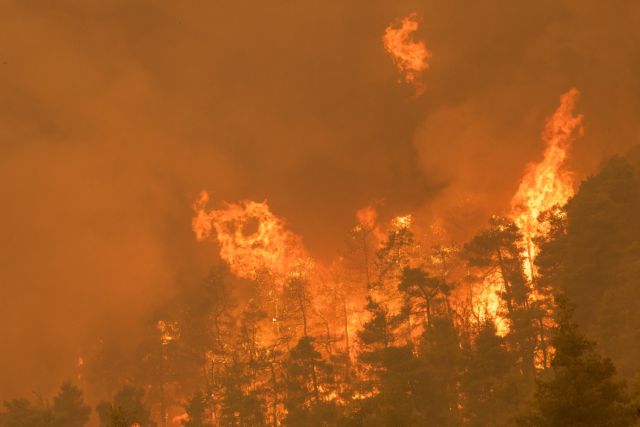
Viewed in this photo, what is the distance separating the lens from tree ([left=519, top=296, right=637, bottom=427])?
16516mm

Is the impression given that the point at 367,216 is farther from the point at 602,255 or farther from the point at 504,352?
the point at 504,352

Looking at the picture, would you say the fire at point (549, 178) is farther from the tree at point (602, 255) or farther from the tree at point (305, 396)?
the tree at point (305, 396)

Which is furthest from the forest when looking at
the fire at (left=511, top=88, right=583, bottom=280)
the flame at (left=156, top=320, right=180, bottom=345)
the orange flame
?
the orange flame

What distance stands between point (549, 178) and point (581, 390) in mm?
60242

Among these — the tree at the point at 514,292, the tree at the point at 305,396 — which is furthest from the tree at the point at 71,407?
the tree at the point at 514,292

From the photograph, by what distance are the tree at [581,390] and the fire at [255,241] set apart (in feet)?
204

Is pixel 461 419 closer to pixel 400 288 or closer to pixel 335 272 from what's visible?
pixel 400 288

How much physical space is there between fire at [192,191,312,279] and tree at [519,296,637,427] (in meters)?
62.3

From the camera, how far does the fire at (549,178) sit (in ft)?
230

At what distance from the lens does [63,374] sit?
95.9 metres

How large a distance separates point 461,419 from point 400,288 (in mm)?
11482

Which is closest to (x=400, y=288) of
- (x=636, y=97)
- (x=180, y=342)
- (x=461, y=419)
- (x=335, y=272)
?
(x=461, y=419)

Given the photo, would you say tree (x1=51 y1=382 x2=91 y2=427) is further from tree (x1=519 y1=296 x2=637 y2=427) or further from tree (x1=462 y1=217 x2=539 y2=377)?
tree (x1=519 y1=296 x2=637 y2=427)

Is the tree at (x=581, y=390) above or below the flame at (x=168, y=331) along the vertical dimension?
below
